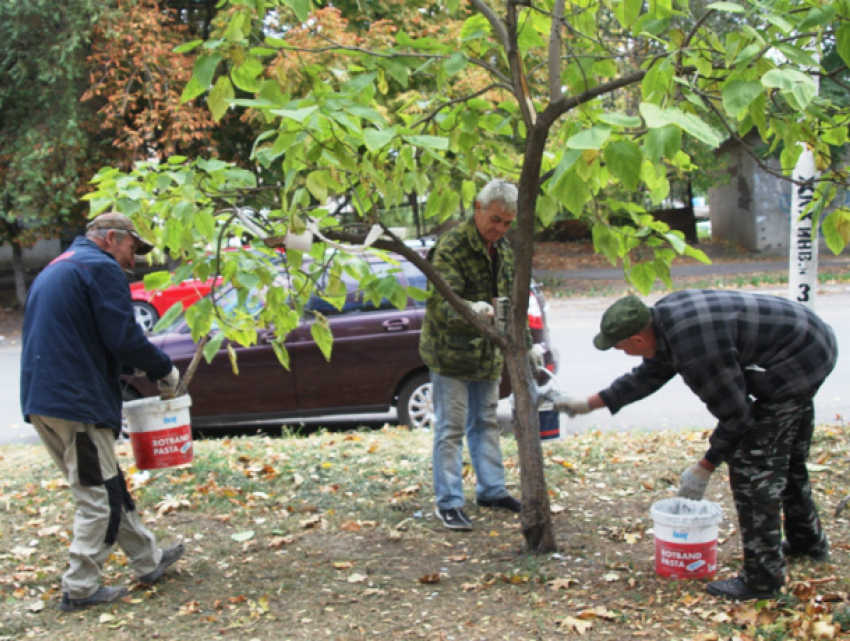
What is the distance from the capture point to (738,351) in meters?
3.75

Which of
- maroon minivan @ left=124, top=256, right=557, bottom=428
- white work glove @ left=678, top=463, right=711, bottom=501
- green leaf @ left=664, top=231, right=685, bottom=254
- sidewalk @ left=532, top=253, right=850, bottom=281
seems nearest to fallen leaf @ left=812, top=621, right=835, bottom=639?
white work glove @ left=678, top=463, right=711, bottom=501

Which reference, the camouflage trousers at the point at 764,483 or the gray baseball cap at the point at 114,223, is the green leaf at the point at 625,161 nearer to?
the camouflage trousers at the point at 764,483

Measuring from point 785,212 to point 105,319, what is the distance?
936 inches

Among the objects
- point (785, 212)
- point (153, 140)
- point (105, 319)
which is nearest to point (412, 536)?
point (105, 319)

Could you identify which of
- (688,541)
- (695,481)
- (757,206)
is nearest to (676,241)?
(695,481)

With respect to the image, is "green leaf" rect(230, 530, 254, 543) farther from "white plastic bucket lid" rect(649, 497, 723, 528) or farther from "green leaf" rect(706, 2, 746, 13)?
"green leaf" rect(706, 2, 746, 13)

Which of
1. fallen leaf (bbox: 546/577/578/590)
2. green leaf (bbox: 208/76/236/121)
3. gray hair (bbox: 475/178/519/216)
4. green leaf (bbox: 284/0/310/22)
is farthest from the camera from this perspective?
gray hair (bbox: 475/178/519/216)

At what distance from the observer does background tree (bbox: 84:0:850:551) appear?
2.92 metres

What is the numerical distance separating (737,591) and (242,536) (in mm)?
2809

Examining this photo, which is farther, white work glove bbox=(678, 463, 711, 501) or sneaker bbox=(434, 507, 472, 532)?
sneaker bbox=(434, 507, 472, 532)

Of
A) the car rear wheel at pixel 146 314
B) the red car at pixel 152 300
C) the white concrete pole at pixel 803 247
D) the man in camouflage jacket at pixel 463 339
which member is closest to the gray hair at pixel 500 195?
the man in camouflage jacket at pixel 463 339

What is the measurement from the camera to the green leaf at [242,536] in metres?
5.11

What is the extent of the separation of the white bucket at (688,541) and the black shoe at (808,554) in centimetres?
45

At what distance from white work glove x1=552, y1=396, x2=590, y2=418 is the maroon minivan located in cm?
318
